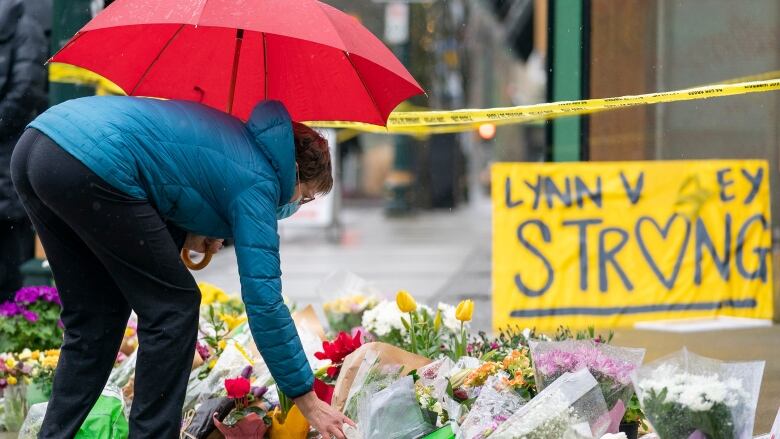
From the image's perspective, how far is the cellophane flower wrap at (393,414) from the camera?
10.9 feet

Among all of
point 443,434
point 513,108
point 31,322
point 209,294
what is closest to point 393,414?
point 443,434

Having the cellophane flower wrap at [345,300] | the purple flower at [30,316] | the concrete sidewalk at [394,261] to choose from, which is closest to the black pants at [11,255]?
the purple flower at [30,316]

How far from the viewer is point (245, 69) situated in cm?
405

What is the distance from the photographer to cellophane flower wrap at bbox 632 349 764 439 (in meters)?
3.01

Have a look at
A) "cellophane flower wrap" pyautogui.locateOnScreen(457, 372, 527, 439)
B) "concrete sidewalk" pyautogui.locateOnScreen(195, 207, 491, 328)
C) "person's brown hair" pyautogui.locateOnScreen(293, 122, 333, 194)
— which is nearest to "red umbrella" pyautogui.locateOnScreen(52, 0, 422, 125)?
"person's brown hair" pyautogui.locateOnScreen(293, 122, 333, 194)

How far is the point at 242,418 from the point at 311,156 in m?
0.96

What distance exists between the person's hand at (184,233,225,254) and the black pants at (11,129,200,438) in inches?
12.0

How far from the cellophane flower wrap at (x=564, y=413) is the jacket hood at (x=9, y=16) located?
11.8 feet

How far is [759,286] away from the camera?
678 centimetres

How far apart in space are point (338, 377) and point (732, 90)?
2000 millimetres

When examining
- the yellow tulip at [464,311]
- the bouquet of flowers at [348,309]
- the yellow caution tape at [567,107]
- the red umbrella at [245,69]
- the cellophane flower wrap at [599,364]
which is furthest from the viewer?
the bouquet of flowers at [348,309]

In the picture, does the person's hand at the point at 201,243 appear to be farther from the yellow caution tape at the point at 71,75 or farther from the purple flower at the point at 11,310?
the yellow caution tape at the point at 71,75

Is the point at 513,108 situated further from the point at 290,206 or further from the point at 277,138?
the point at 277,138

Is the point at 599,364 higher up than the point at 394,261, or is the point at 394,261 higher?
the point at 599,364
